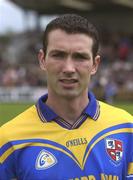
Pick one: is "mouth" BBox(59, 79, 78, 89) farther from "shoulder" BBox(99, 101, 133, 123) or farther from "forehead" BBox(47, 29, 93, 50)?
"shoulder" BBox(99, 101, 133, 123)

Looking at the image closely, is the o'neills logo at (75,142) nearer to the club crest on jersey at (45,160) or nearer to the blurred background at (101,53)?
the club crest on jersey at (45,160)

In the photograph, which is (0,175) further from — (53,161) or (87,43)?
(87,43)

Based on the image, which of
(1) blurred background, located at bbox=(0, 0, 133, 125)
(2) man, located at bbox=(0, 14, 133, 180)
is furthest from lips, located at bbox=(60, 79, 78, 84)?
(1) blurred background, located at bbox=(0, 0, 133, 125)

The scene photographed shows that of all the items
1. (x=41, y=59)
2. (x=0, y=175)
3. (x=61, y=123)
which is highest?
(x=41, y=59)

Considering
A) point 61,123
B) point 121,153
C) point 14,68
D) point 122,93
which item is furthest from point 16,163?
point 14,68

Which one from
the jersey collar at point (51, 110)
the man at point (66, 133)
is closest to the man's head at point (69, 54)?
the man at point (66, 133)

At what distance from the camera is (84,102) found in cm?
299

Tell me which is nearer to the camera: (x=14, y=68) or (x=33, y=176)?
(x=33, y=176)

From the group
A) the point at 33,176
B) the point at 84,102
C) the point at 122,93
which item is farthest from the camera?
the point at 122,93

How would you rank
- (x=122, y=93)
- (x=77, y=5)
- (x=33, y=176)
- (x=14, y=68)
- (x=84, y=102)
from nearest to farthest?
(x=33, y=176) < (x=84, y=102) < (x=122, y=93) < (x=14, y=68) < (x=77, y=5)

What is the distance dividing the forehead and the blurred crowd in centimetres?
2224

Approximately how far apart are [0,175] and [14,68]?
2944 centimetres

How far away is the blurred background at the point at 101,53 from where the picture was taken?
26.1 meters

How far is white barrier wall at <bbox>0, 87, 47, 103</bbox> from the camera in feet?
88.4
